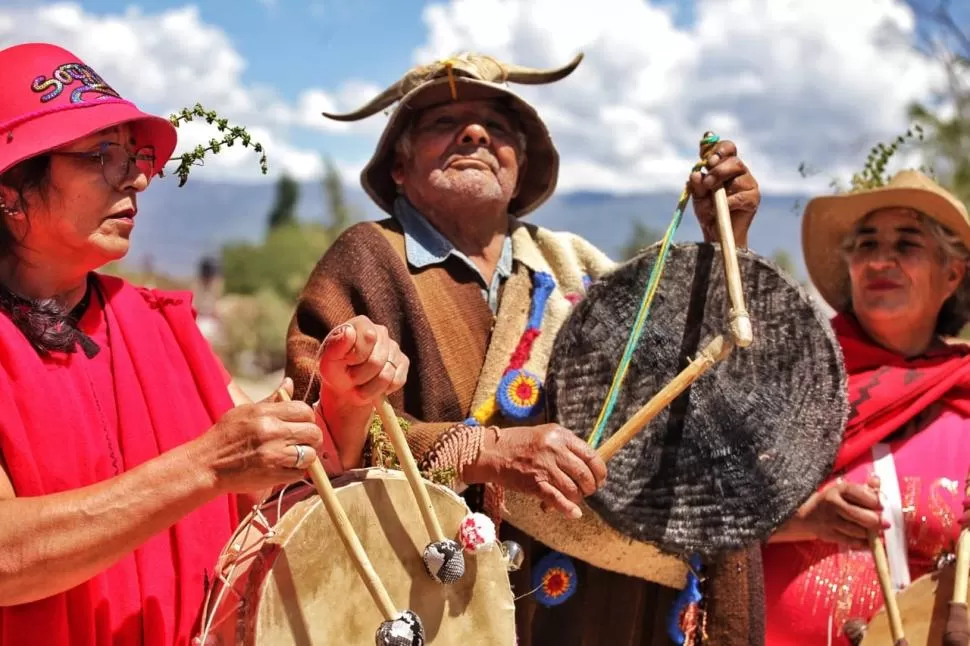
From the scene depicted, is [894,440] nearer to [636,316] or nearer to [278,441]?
[636,316]

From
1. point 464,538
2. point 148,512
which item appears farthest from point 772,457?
point 148,512

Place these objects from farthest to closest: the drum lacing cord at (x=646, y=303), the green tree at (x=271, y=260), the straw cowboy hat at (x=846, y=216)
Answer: the green tree at (x=271, y=260) → the straw cowboy hat at (x=846, y=216) → the drum lacing cord at (x=646, y=303)

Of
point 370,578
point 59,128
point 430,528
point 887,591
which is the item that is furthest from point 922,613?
point 59,128

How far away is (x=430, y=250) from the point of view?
294cm

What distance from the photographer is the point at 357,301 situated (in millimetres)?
2789

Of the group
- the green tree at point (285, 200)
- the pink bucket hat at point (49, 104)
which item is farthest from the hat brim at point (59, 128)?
the green tree at point (285, 200)

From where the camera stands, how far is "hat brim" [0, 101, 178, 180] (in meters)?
2.03

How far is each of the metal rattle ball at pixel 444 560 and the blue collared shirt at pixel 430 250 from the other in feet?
3.41

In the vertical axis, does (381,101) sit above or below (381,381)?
above

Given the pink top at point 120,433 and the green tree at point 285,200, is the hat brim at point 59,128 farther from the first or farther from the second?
the green tree at point 285,200

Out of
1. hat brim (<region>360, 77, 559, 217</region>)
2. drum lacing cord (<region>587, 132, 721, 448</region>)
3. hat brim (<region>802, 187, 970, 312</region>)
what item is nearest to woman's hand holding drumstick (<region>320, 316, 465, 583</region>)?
drum lacing cord (<region>587, 132, 721, 448</region>)

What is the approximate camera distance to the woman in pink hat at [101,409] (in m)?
1.82

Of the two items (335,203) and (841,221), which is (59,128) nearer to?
(841,221)

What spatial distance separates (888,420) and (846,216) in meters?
0.75
